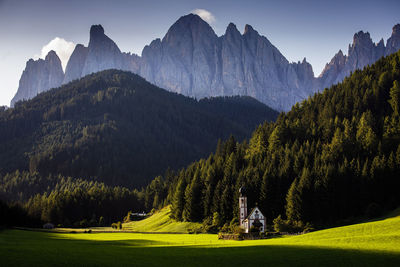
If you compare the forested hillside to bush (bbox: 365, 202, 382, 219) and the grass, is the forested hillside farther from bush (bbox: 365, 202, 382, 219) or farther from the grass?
the grass

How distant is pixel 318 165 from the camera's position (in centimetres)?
9269

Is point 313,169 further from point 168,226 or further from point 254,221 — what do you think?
point 168,226

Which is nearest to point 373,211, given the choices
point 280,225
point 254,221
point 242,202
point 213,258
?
point 280,225


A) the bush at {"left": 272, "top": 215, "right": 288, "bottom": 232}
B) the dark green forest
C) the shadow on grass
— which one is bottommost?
the shadow on grass

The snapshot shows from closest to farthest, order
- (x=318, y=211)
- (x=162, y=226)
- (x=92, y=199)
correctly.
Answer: (x=318, y=211) < (x=162, y=226) < (x=92, y=199)

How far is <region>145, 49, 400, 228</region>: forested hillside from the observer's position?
278ft

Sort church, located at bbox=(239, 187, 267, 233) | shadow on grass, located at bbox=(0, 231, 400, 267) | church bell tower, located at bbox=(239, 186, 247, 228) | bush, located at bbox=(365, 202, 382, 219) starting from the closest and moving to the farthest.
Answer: shadow on grass, located at bbox=(0, 231, 400, 267)
bush, located at bbox=(365, 202, 382, 219)
church, located at bbox=(239, 187, 267, 233)
church bell tower, located at bbox=(239, 186, 247, 228)

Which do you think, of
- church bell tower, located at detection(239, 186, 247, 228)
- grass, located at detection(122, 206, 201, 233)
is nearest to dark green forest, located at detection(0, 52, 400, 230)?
grass, located at detection(122, 206, 201, 233)

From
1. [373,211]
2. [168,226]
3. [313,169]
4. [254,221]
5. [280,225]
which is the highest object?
[313,169]

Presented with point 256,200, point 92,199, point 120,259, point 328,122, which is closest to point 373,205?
point 256,200

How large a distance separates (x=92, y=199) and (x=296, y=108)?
8308cm

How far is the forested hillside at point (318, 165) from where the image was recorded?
278 ft

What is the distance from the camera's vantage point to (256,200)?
309 ft

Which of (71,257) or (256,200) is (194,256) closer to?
(71,257)
